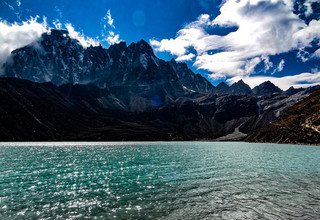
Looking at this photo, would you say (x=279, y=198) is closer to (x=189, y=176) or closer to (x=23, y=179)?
(x=189, y=176)

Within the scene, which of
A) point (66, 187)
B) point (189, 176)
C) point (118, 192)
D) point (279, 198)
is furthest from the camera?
point (189, 176)

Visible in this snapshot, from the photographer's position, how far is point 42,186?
44781mm

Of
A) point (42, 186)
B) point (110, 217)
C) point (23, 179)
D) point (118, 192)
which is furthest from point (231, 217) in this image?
point (23, 179)

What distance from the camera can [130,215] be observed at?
2850 centimetres

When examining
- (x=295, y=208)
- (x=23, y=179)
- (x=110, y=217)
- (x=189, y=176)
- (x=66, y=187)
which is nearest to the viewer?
(x=110, y=217)

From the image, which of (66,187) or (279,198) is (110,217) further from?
(279,198)

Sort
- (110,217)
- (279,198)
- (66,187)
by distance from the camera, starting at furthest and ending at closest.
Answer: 1. (66,187)
2. (279,198)
3. (110,217)

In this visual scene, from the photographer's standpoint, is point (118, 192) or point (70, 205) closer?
point (70, 205)

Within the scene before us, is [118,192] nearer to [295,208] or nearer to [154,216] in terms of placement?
[154,216]

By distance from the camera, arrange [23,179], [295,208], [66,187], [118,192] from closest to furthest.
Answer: [295,208], [118,192], [66,187], [23,179]

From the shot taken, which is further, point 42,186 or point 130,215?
point 42,186

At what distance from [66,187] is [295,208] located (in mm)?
31485

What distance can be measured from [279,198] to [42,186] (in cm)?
3415

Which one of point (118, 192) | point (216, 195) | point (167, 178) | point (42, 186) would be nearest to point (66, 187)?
point (42, 186)
